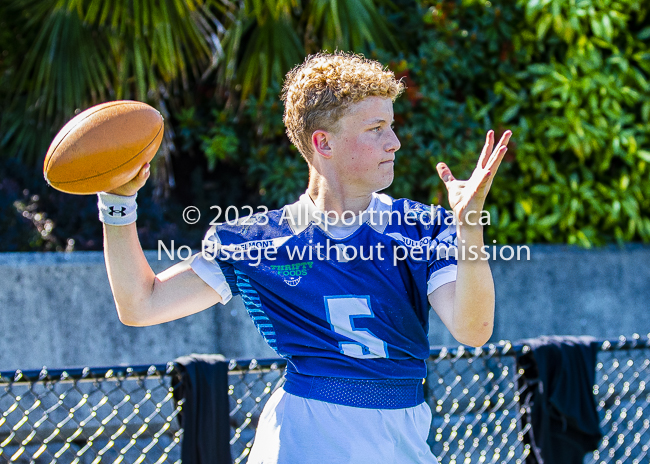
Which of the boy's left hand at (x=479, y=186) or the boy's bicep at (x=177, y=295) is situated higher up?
the boy's left hand at (x=479, y=186)

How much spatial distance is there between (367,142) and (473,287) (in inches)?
19.9

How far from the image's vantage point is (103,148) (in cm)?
197

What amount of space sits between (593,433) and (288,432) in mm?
1603

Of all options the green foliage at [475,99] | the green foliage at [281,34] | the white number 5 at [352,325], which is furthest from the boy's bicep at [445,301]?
the green foliage at [281,34]

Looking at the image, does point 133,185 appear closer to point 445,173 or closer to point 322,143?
point 322,143

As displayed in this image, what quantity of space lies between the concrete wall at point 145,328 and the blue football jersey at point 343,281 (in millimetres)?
2110

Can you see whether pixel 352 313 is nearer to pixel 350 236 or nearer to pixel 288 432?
pixel 350 236

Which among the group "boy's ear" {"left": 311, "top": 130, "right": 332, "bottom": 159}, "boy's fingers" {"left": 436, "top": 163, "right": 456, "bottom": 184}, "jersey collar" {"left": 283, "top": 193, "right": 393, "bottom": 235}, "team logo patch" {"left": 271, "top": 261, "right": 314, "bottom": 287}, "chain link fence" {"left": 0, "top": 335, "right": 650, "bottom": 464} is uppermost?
"boy's ear" {"left": 311, "top": 130, "right": 332, "bottom": 159}

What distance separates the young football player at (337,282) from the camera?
72.2 inches

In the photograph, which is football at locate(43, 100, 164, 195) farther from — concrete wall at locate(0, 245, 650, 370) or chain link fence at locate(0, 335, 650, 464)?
concrete wall at locate(0, 245, 650, 370)

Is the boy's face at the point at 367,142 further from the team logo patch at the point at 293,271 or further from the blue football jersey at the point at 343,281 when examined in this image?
the team logo patch at the point at 293,271

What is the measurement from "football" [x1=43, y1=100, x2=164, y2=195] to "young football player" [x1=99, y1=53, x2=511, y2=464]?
0.06 m

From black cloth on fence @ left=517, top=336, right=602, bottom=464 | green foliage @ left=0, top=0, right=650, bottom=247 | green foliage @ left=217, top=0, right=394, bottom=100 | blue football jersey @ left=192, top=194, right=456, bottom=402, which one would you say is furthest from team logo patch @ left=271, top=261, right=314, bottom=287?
green foliage @ left=217, top=0, right=394, bottom=100

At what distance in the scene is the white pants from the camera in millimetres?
1797
